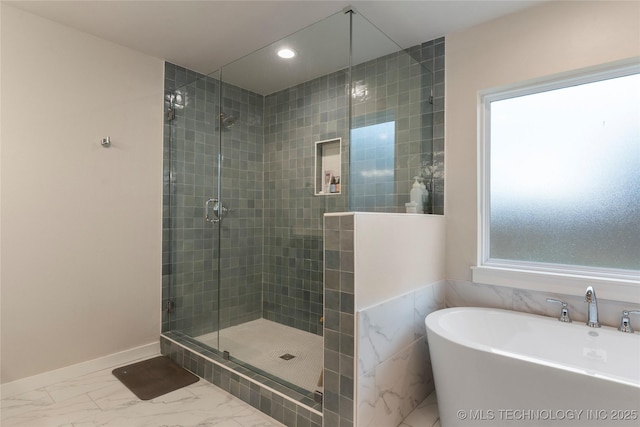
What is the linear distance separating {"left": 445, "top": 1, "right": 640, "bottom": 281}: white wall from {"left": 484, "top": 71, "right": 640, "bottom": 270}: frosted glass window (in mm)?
148

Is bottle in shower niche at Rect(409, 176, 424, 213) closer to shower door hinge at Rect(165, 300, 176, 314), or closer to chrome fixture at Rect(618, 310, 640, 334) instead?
chrome fixture at Rect(618, 310, 640, 334)

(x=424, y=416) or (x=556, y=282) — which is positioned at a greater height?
(x=556, y=282)

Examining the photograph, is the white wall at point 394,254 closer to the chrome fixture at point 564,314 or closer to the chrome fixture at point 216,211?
the chrome fixture at point 564,314

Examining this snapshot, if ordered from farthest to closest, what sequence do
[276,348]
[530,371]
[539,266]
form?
[276,348], [539,266], [530,371]

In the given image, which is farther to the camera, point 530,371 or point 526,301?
point 526,301

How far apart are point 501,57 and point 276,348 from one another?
8.20ft

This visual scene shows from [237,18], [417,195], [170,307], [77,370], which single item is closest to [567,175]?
[417,195]

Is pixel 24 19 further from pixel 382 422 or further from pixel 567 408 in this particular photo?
pixel 567 408

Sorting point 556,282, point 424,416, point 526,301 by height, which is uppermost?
point 556,282

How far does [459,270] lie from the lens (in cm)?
229

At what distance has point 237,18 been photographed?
217 cm

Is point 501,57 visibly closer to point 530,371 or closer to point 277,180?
point 277,180

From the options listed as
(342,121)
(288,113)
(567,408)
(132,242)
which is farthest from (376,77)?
(132,242)

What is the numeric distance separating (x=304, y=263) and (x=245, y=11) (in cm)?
169
